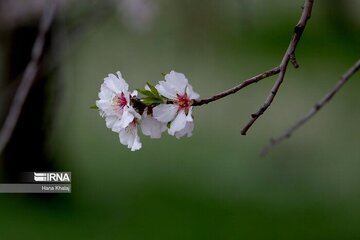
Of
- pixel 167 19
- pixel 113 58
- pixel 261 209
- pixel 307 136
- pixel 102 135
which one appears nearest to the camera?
pixel 261 209

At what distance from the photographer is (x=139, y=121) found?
82 cm

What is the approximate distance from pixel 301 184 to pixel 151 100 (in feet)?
6.88

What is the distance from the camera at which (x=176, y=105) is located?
793 mm

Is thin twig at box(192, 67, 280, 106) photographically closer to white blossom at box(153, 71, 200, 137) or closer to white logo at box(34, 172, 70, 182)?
white blossom at box(153, 71, 200, 137)

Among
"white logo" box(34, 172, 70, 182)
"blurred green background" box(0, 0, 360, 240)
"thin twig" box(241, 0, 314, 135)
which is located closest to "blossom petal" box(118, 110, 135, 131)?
"thin twig" box(241, 0, 314, 135)

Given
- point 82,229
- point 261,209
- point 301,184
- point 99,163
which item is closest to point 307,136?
point 301,184

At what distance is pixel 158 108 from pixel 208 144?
2.62 metres

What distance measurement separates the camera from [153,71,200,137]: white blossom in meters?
0.79

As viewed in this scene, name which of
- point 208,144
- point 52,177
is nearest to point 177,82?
point 52,177

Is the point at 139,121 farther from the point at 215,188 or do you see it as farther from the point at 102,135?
the point at 102,135

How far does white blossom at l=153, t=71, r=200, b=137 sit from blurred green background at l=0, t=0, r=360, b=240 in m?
0.96

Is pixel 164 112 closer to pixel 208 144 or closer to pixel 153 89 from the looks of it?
pixel 153 89

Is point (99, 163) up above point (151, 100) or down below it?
above

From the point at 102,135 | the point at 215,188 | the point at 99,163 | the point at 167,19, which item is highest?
the point at 167,19
